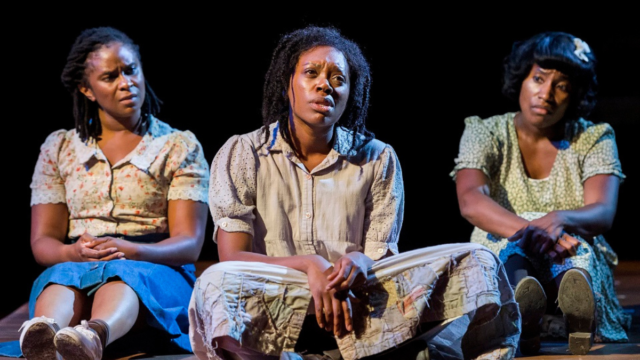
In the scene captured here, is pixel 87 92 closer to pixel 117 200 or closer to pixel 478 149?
pixel 117 200

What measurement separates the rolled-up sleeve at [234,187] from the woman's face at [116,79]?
743 mm

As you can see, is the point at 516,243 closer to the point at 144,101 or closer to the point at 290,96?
the point at 290,96

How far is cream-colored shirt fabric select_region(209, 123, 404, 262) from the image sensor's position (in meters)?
2.86

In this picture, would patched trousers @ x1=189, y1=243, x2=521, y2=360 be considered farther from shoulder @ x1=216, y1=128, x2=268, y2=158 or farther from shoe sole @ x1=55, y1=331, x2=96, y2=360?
shoulder @ x1=216, y1=128, x2=268, y2=158

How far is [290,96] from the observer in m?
2.95

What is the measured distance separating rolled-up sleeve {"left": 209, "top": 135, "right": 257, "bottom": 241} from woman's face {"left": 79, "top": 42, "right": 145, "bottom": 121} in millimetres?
743

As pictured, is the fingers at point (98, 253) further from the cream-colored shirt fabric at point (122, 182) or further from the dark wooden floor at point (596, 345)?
the dark wooden floor at point (596, 345)

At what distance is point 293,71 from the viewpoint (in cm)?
295

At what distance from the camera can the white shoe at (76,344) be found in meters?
2.67

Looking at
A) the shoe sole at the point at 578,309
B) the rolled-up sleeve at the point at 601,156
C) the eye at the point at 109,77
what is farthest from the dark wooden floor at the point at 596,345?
the eye at the point at 109,77

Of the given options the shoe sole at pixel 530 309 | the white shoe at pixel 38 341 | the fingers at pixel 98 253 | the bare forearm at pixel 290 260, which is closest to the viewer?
the bare forearm at pixel 290 260

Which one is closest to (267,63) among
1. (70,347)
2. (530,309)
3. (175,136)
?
(175,136)

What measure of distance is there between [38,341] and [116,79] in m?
1.14

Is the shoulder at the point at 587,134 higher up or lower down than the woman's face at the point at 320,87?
lower down
